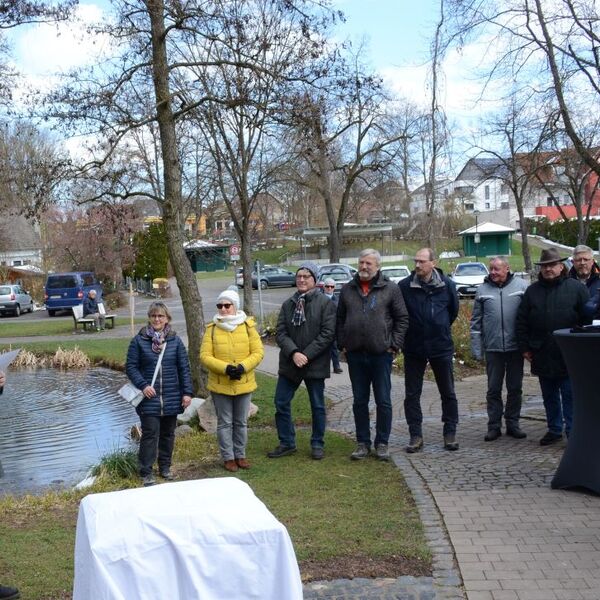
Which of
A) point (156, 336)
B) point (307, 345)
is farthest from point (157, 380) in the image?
point (307, 345)

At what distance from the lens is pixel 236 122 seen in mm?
23062

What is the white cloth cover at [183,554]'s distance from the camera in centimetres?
275

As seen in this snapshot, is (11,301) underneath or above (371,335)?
underneath

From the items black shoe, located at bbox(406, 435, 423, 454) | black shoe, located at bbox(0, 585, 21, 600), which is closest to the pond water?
black shoe, located at bbox(0, 585, 21, 600)

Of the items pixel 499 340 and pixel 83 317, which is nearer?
pixel 499 340

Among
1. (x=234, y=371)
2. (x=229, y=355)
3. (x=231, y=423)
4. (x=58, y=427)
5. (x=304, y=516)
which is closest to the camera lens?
(x=304, y=516)

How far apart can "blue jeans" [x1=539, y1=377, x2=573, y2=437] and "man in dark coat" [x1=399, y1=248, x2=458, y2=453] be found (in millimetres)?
1011

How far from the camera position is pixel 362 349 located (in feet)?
25.7

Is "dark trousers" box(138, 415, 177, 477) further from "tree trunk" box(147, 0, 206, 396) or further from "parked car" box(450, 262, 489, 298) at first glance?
"parked car" box(450, 262, 489, 298)

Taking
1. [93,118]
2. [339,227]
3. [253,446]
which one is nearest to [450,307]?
[253,446]

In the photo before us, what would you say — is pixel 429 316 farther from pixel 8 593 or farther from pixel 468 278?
pixel 468 278

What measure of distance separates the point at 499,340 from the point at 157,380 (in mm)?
3717

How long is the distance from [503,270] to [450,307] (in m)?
0.88

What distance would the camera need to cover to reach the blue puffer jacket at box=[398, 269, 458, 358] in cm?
812
